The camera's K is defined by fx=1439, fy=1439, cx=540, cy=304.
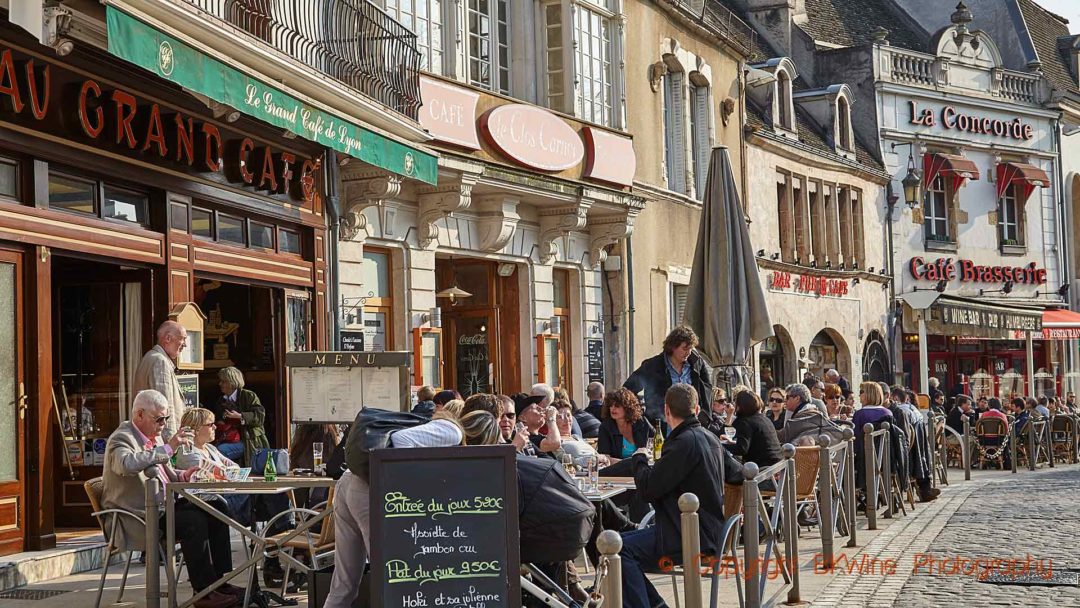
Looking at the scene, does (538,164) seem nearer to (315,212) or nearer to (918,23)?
(315,212)

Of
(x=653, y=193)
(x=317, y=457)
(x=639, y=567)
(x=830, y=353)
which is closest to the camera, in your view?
(x=639, y=567)

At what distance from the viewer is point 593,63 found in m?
19.7

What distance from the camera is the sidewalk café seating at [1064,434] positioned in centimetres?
2488

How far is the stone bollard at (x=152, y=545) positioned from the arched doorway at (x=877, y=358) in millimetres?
26207

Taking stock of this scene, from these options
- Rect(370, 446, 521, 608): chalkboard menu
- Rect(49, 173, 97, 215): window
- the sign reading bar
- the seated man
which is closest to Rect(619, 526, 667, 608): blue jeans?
Rect(370, 446, 521, 608): chalkboard menu

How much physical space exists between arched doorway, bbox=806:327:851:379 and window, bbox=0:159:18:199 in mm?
22635

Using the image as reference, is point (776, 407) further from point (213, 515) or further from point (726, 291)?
point (213, 515)

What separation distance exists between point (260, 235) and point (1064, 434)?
16.4 m

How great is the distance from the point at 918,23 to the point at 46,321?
1301 inches

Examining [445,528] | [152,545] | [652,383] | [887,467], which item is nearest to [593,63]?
[887,467]

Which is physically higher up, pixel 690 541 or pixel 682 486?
pixel 682 486

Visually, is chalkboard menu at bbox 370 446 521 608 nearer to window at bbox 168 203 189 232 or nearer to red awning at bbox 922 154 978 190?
window at bbox 168 203 189 232

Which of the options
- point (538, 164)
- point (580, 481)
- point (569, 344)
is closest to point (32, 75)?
point (580, 481)

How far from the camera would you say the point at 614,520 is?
972 centimetres
